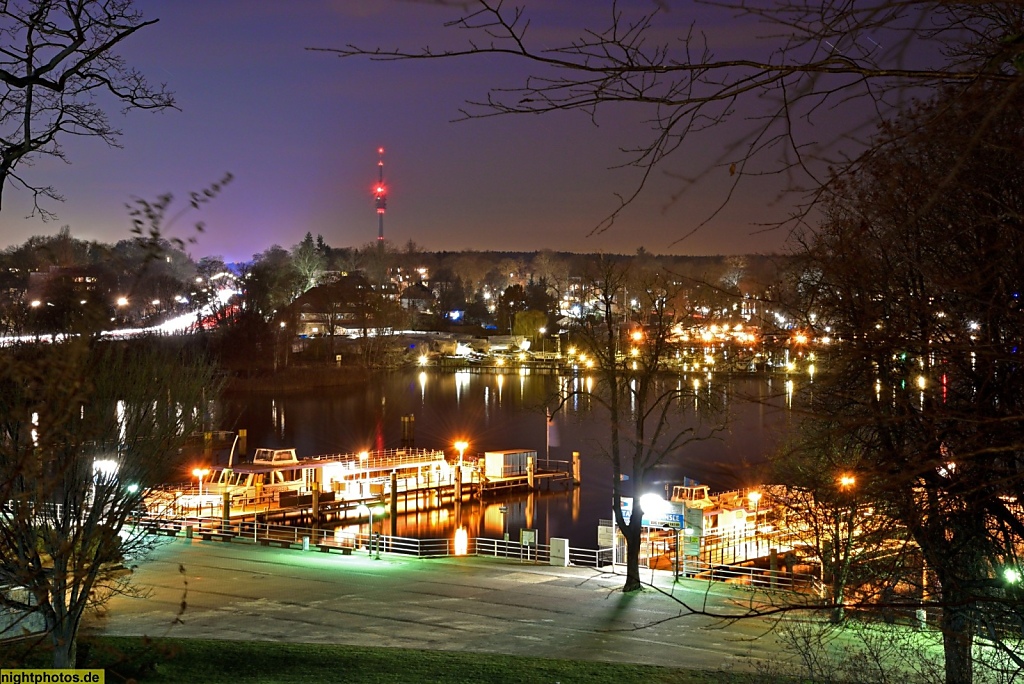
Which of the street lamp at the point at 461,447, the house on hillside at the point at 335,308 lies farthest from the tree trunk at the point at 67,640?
the house on hillside at the point at 335,308

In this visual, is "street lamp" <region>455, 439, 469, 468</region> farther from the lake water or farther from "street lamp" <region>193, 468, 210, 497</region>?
"street lamp" <region>193, 468, 210, 497</region>

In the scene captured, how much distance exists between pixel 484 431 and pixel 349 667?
138 feet

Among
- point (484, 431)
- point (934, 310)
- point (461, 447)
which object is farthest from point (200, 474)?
point (934, 310)

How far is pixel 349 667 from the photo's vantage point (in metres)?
11.2

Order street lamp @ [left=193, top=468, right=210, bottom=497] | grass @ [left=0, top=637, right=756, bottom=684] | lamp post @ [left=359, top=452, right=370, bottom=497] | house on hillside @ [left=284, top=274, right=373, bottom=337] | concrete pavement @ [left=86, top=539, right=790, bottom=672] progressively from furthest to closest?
house on hillside @ [left=284, top=274, right=373, bottom=337], lamp post @ [left=359, top=452, right=370, bottom=497], street lamp @ [left=193, top=468, right=210, bottom=497], concrete pavement @ [left=86, top=539, right=790, bottom=672], grass @ [left=0, top=637, right=756, bottom=684]

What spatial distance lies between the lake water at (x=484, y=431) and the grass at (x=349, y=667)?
32.0 feet

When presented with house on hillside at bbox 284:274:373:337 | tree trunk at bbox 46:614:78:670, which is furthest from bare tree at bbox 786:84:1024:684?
house on hillside at bbox 284:274:373:337

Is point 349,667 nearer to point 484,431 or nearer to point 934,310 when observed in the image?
point 934,310

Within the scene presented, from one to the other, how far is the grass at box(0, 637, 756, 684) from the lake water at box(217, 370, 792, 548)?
384 inches

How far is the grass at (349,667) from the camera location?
10.6 meters

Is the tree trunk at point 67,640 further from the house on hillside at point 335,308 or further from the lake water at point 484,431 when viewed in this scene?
the house on hillside at point 335,308

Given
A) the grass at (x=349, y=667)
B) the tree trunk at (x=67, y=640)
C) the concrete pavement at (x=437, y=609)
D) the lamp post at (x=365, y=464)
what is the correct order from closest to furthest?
1. the tree trunk at (x=67, y=640)
2. the grass at (x=349, y=667)
3. the concrete pavement at (x=437, y=609)
4. the lamp post at (x=365, y=464)

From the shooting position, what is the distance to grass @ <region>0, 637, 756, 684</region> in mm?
10625

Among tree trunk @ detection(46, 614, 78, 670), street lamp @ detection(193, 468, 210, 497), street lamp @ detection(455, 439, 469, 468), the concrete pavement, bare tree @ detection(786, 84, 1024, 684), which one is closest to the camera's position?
bare tree @ detection(786, 84, 1024, 684)
